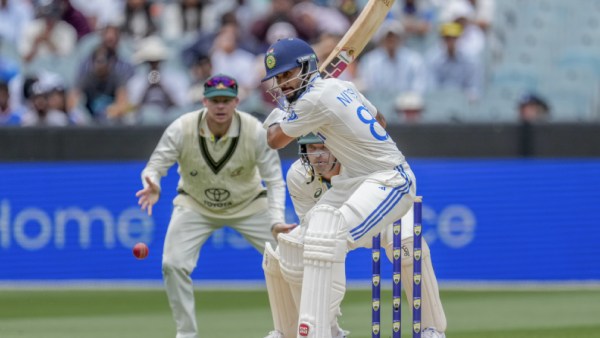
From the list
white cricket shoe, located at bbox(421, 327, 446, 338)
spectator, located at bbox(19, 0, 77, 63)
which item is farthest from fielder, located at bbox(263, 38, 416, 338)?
spectator, located at bbox(19, 0, 77, 63)

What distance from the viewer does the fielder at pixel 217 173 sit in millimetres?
8703

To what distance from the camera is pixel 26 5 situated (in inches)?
597

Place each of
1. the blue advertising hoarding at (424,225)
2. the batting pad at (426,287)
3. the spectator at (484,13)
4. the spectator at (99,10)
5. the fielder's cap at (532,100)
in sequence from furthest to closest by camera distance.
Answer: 1. the spectator at (99,10)
2. the spectator at (484,13)
3. the fielder's cap at (532,100)
4. the blue advertising hoarding at (424,225)
5. the batting pad at (426,287)

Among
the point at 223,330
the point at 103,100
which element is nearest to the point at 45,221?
the point at 103,100

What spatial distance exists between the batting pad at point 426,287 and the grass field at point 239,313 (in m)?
1.39

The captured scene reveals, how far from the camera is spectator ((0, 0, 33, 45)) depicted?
15000 millimetres

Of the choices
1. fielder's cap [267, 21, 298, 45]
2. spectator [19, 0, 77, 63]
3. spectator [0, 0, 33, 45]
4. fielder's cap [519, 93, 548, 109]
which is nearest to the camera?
fielder's cap [519, 93, 548, 109]

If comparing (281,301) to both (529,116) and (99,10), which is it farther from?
(99,10)

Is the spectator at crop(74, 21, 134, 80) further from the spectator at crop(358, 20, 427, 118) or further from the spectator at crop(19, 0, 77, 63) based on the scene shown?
the spectator at crop(358, 20, 427, 118)

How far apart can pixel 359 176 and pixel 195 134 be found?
7.54ft

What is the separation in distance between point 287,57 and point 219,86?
201cm

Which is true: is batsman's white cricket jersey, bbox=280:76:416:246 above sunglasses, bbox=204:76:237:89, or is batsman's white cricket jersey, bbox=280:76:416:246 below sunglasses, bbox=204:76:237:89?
below

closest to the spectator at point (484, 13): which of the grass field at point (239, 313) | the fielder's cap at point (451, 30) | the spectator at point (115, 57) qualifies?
the fielder's cap at point (451, 30)

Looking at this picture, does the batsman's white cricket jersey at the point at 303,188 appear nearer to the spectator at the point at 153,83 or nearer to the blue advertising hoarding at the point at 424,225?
the blue advertising hoarding at the point at 424,225
